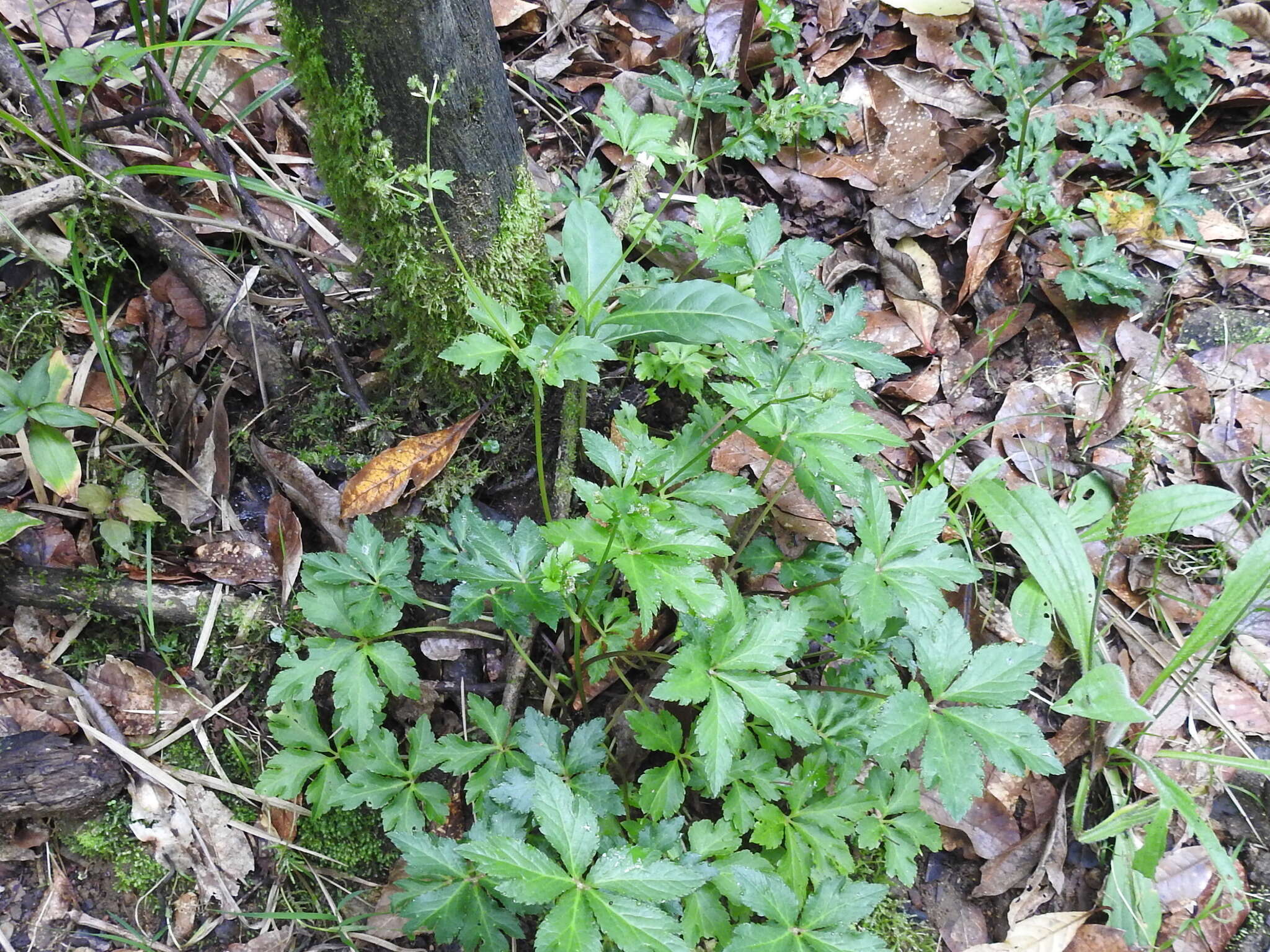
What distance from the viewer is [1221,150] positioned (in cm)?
325

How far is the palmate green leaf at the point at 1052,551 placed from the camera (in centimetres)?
233

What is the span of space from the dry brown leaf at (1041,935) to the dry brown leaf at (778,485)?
115cm

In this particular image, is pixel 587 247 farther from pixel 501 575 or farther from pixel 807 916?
pixel 807 916

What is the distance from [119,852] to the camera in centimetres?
206

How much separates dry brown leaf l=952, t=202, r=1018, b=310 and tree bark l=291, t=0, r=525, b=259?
1.77 metres

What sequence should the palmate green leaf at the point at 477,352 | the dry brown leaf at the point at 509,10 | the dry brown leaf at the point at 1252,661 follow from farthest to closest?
the dry brown leaf at the point at 509,10
the dry brown leaf at the point at 1252,661
the palmate green leaf at the point at 477,352

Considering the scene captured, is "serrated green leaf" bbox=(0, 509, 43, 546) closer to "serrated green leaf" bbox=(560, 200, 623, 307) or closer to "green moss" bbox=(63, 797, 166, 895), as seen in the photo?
"green moss" bbox=(63, 797, 166, 895)

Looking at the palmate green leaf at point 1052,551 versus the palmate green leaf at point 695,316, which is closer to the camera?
the palmate green leaf at point 695,316

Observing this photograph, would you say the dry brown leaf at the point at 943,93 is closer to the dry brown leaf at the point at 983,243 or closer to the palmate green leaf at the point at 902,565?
the dry brown leaf at the point at 983,243

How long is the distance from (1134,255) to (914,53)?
3.95 feet

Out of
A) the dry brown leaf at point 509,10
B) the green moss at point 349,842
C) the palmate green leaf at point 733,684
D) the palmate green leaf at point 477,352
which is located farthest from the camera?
the dry brown leaf at point 509,10

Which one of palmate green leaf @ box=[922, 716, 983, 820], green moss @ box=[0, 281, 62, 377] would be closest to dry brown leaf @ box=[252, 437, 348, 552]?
green moss @ box=[0, 281, 62, 377]

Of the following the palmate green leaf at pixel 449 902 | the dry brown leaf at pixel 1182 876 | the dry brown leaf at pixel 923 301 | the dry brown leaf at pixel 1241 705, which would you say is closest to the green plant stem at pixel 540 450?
the palmate green leaf at pixel 449 902

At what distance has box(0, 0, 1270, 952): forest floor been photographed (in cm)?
212
